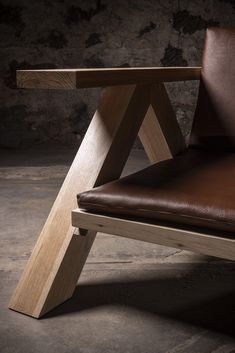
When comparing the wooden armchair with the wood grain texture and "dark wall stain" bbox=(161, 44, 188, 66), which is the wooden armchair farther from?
"dark wall stain" bbox=(161, 44, 188, 66)

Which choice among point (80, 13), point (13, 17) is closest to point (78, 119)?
point (80, 13)

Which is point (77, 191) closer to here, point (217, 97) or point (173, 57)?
point (217, 97)

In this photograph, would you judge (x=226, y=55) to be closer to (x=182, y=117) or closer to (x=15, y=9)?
(x=182, y=117)

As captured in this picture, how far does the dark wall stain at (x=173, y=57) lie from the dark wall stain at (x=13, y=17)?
1.13 m

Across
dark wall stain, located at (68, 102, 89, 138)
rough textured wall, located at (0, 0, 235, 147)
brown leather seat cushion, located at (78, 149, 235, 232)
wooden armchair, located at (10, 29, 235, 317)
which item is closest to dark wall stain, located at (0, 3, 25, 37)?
rough textured wall, located at (0, 0, 235, 147)

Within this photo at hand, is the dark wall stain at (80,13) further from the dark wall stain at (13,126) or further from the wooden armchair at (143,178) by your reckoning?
the wooden armchair at (143,178)

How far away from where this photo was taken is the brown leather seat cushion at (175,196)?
3.71 feet

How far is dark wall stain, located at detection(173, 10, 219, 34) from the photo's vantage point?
3703 millimetres

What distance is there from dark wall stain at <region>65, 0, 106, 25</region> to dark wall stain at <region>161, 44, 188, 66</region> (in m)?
0.59

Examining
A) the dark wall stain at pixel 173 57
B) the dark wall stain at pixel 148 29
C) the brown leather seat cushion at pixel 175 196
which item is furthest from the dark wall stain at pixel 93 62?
the brown leather seat cushion at pixel 175 196

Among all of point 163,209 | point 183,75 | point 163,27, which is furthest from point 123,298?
point 163,27

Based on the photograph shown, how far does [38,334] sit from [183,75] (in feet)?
2.96

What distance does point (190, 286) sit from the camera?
1629 mm

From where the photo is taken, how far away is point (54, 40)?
3.99 metres
